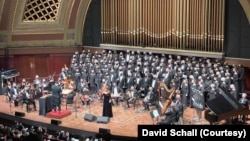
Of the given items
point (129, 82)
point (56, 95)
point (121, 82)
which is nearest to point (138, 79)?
point (129, 82)

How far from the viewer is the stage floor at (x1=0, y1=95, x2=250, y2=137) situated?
14750mm

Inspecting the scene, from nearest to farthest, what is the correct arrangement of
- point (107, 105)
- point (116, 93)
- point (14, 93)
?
point (107, 105) → point (116, 93) → point (14, 93)

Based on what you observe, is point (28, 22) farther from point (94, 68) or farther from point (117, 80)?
point (117, 80)

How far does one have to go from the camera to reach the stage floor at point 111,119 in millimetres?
14750

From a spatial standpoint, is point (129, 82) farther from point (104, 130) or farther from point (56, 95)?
point (104, 130)

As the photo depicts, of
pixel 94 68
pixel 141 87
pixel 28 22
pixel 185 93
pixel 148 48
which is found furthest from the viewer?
pixel 28 22

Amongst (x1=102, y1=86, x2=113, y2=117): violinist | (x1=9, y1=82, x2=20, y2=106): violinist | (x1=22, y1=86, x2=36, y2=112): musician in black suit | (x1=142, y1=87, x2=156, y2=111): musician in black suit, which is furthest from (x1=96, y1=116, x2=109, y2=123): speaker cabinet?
(x1=9, y1=82, x2=20, y2=106): violinist

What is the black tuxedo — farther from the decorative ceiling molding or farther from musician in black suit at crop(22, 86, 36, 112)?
the decorative ceiling molding

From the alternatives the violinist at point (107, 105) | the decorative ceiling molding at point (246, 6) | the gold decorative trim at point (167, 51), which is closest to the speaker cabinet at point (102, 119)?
the violinist at point (107, 105)

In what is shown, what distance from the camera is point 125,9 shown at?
21578 mm

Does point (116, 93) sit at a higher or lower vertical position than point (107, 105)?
higher

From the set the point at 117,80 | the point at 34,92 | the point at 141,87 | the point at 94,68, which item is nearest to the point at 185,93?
the point at 141,87

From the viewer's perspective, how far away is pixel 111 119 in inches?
621

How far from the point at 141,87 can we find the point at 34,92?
13.7ft
